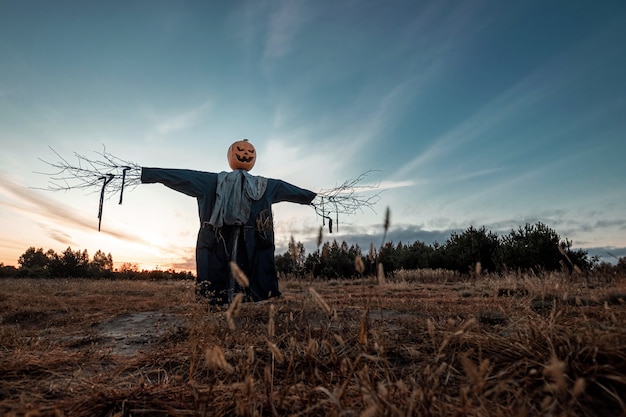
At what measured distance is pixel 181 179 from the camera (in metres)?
6.41

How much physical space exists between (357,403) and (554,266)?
18.1 meters

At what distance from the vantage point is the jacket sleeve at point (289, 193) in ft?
22.6

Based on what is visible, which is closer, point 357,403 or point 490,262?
point 357,403

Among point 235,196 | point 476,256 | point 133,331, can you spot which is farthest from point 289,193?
point 476,256

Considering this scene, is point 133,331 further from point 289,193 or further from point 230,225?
point 289,193

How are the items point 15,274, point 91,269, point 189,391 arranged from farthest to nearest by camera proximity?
1. point 91,269
2. point 15,274
3. point 189,391

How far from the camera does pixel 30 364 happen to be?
235cm

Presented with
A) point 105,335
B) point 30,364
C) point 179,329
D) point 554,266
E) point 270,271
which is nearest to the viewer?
point 30,364

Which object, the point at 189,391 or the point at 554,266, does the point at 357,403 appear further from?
the point at 554,266

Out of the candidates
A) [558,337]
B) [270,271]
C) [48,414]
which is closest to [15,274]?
[270,271]

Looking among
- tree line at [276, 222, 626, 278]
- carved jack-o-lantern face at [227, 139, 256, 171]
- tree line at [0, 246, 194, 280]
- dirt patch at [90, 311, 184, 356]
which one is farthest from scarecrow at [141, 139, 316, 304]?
tree line at [0, 246, 194, 280]

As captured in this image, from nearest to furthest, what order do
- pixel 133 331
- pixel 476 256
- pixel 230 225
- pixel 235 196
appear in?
1. pixel 133 331
2. pixel 235 196
3. pixel 230 225
4. pixel 476 256

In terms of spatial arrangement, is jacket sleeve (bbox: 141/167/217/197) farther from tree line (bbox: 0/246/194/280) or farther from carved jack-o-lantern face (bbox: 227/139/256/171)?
tree line (bbox: 0/246/194/280)

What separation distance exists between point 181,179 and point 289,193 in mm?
1944
